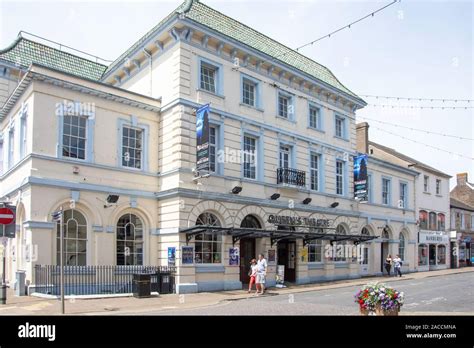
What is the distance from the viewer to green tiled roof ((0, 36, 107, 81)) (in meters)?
25.3

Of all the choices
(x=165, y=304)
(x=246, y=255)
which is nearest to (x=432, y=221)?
(x=246, y=255)

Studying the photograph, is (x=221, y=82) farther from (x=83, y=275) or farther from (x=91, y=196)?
(x=83, y=275)

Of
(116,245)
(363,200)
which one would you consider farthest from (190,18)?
(363,200)

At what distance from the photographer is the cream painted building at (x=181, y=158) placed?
1966 cm

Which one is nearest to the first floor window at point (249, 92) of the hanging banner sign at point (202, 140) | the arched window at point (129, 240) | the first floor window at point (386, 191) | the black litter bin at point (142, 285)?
the hanging banner sign at point (202, 140)

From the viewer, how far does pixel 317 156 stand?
94.7 ft

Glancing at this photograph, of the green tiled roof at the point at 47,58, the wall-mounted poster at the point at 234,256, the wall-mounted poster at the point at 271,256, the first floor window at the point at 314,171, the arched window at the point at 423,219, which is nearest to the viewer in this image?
the wall-mounted poster at the point at 234,256

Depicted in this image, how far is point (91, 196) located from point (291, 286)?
10.8 metres

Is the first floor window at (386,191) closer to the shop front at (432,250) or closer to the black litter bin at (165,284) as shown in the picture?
the shop front at (432,250)

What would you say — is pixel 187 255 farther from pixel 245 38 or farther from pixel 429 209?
pixel 429 209

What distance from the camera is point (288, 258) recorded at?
2670 cm

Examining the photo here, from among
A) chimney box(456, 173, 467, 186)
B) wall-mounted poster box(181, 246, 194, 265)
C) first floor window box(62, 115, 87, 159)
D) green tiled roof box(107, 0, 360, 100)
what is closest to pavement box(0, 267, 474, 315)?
wall-mounted poster box(181, 246, 194, 265)

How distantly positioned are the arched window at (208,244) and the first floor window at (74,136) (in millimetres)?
5797

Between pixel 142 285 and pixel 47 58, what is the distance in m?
14.7
